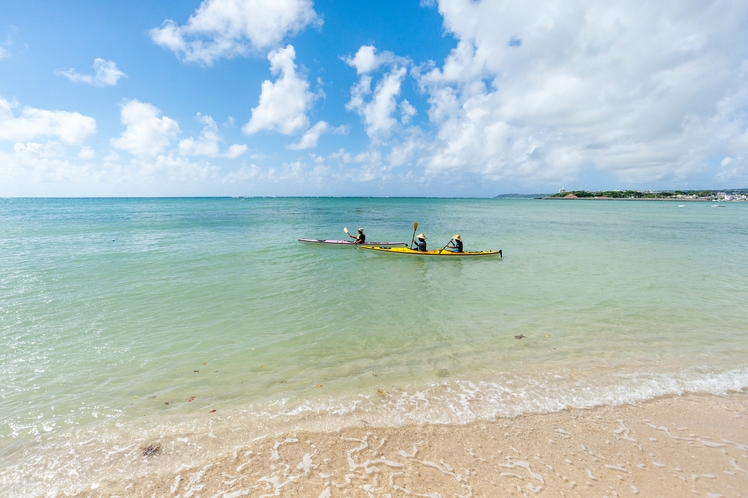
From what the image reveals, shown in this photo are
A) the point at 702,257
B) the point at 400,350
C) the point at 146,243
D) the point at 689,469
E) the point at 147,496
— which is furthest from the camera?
the point at 146,243

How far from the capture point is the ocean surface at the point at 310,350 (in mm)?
5734

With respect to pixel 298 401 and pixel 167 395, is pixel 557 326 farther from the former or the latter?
pixel 167 395

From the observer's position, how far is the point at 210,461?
16.2 ft

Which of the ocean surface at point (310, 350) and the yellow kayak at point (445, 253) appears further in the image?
the yellow kayak at point (445, 253)

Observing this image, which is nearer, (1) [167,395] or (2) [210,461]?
(2) [210,461]

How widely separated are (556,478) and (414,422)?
7.08 feet

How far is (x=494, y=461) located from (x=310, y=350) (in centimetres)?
488

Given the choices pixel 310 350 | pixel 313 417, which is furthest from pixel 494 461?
pixel 310 350

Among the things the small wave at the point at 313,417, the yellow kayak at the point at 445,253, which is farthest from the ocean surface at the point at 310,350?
the yellow kayak at the point at 445,253

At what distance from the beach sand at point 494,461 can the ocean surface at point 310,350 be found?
0.32 meters

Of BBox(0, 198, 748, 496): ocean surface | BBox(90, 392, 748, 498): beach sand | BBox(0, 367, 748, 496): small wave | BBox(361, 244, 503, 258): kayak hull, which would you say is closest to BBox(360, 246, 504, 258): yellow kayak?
BBox(361, 244, 503, 258): kayak hull

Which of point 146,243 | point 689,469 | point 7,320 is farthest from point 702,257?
point 146,243

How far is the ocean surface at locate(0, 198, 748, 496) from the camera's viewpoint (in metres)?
5.73

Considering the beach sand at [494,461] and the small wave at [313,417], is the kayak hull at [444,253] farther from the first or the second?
the beach sand at [494,461]
